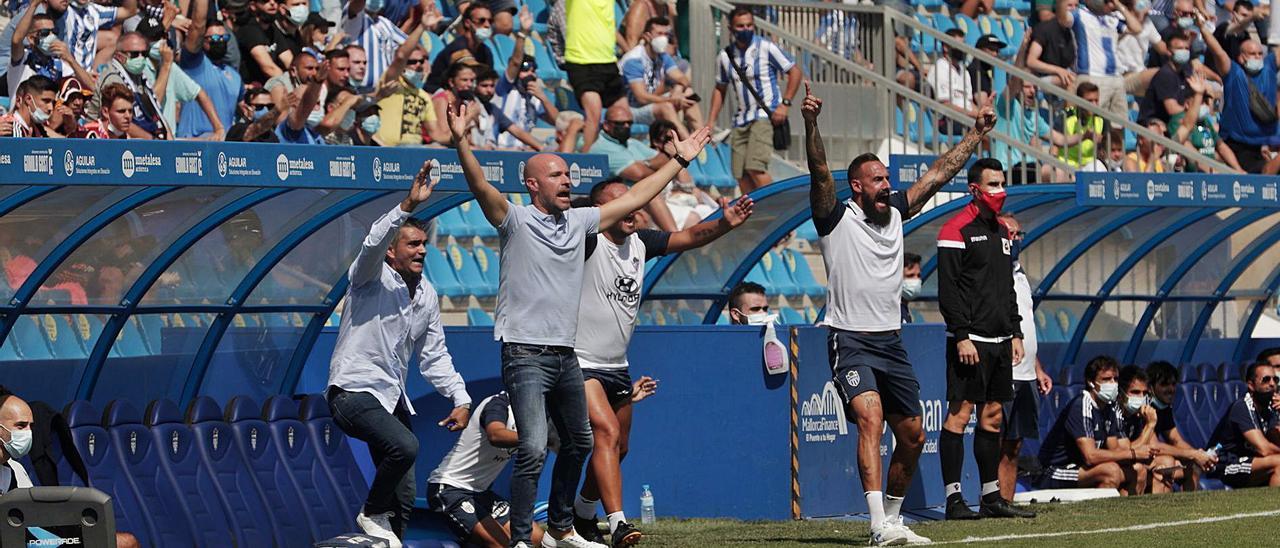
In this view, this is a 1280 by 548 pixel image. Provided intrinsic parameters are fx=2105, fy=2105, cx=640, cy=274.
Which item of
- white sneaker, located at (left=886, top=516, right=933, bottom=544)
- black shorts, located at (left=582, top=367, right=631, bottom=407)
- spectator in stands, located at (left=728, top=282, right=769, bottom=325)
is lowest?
white sneaker, located at (left=886, top=516, right=933, bottom=544)


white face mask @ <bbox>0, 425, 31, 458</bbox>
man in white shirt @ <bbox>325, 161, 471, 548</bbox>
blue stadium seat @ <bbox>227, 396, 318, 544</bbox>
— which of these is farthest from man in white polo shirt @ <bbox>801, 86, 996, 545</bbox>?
white face mask @ <bbox>0, 425, 31, 458</bbox>

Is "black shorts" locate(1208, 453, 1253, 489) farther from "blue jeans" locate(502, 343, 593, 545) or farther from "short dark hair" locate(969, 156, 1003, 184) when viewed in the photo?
"blue jeans" locate(502, 343, 593, 545)

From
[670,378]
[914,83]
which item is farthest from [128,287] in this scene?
[914,83]

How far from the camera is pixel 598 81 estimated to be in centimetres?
1752

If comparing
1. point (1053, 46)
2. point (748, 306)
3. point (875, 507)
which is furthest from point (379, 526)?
point (1053, 46)

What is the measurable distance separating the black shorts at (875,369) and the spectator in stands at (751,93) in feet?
26.0

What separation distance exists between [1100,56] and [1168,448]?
26.2 feet

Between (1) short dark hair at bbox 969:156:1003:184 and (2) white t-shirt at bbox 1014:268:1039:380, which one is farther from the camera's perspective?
(2) white t-shirt at bbox 1014:268:1039:380

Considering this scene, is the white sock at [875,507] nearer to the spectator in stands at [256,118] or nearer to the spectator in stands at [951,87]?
the spectator in stands at [256,118]

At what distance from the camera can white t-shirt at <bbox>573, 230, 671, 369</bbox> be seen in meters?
10.1

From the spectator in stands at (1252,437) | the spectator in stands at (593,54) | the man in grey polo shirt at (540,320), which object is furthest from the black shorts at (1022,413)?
the spectator in stands at (593,54)

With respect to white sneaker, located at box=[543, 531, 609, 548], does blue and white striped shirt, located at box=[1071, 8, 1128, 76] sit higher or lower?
higher

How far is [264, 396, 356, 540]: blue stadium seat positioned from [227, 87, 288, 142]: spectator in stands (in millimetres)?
3785

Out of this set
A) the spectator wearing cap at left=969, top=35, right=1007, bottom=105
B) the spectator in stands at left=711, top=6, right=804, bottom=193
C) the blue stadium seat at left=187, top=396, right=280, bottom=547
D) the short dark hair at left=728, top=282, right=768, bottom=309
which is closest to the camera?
the blue stadium seat at left=187, top=396, right=280, bottom=547
